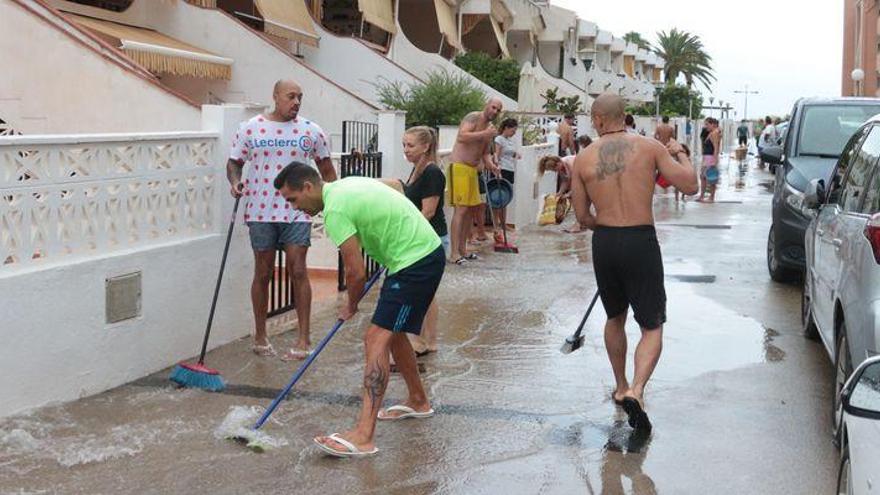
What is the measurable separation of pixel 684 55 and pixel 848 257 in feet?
251

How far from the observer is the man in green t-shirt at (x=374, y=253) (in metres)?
5.45

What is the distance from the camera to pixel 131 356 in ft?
23.2

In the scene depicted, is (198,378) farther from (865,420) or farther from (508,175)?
(508,175)

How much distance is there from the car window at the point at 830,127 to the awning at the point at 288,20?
1295 cm

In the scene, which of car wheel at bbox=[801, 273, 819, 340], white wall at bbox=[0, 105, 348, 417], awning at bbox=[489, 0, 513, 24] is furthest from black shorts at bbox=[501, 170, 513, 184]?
awning at bbox=[489, 0, 513, 24]

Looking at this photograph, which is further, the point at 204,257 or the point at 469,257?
the point at 469,257

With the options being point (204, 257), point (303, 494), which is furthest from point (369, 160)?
point (303, 494)

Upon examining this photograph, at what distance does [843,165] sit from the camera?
24.7 feet

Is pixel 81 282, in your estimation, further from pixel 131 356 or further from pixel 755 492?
pixel 755 492

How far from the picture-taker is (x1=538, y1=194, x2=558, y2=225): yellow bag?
1764 cm

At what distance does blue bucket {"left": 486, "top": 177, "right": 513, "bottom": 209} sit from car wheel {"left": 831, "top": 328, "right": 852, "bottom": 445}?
8276mm

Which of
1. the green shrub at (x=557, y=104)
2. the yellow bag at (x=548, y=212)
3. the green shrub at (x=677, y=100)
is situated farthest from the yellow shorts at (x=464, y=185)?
the green shrub at (x=677, y=100)

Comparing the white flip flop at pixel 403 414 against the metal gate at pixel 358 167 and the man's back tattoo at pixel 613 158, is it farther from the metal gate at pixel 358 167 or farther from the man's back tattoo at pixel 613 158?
the metal gate at pixel 358 167

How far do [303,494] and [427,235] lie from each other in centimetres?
150
